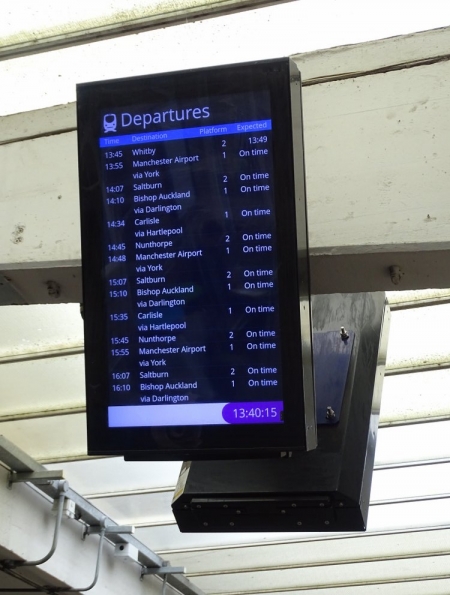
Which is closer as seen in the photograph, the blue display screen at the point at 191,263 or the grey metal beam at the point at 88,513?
the blue display screen at the point at 191,263

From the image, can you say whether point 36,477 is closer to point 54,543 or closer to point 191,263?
point 54,543

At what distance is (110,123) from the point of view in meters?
2.57

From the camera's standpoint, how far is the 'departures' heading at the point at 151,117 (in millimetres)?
2502

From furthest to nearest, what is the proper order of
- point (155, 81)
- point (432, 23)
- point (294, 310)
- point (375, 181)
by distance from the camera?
point (432, 23), point (375, 181), point (155, 81), point (294, 310)

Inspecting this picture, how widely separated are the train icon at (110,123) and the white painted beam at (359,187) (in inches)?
36.4

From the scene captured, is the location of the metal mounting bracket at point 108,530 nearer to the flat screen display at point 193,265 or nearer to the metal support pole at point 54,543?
the metal support pole at point 54,543

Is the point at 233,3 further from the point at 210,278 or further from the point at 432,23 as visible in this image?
the point at 210,278

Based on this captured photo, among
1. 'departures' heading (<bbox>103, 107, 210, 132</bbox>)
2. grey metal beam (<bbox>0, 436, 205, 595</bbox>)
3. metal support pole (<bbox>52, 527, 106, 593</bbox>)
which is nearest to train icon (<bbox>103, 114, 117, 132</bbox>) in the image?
'departures' heading (<bbox>103, 107, 210, 132</bbox>)

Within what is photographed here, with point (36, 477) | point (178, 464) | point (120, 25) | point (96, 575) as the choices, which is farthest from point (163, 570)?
point (120, 25)

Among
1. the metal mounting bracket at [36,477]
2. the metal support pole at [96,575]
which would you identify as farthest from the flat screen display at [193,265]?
the metal support pole at [96,575]

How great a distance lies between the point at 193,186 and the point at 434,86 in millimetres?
1211

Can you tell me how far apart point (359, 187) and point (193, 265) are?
3.29 ft

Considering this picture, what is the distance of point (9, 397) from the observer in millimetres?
5867

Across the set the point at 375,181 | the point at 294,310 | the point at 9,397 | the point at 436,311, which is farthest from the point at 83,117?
the point at 9,397
